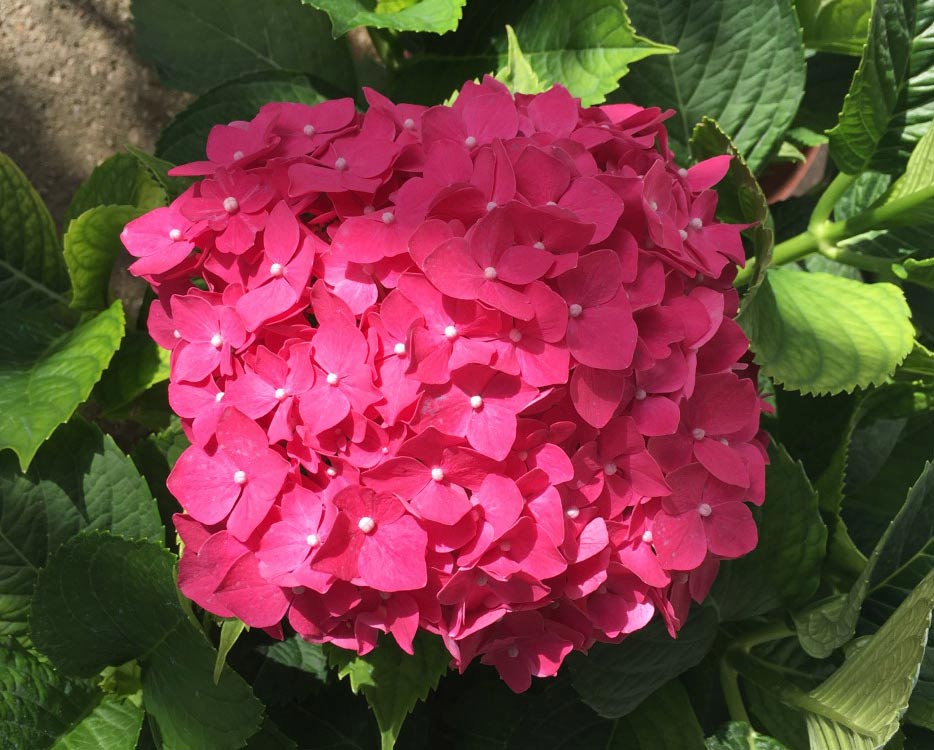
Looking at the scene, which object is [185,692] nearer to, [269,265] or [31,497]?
[31,497]

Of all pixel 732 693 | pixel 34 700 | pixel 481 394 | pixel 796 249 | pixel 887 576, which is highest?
pixel 481 394

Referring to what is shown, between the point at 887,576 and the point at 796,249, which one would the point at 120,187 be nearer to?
the point at 796,249

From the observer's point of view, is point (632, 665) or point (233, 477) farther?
point (632, 665)

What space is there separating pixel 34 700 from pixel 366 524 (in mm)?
515

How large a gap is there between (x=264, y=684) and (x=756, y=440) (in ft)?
Answer: 2.09

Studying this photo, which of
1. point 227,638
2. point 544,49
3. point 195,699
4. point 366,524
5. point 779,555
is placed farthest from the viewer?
point 544,49

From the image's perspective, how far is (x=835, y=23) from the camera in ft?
3.65

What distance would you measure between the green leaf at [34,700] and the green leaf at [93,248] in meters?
0.39

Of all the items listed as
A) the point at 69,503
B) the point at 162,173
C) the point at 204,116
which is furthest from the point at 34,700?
the point at 204,116

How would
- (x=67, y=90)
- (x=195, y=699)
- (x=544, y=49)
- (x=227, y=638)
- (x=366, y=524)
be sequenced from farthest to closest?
1. (x=67, y=90)
2. (x=544, y=49)
3. (x=195, y=699)
4. (x=227, y=638)
5. (x=366, y=524)

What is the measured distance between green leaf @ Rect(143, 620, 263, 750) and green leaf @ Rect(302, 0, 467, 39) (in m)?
0.61

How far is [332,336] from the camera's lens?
0.61m

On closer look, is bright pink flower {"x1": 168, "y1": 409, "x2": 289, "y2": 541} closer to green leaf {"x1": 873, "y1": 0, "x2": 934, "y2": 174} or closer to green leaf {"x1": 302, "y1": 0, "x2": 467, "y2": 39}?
green leaf {"x1": 302, "y1": 0, "x2": 467, "y2": 39}

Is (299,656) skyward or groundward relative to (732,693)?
skyward
